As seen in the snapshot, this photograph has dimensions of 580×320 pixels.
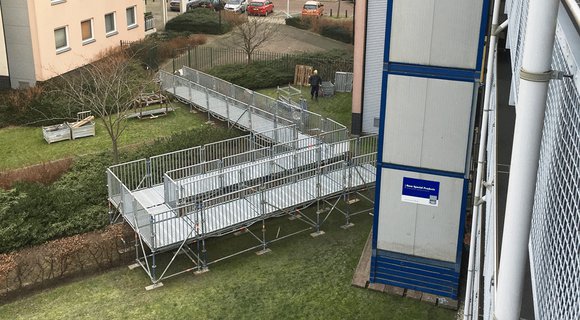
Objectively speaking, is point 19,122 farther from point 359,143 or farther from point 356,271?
point 356,271

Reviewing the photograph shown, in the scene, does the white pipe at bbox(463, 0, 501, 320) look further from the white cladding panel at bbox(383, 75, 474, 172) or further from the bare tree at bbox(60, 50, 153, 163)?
the bare tree at bbox(60, 50, 153, 163)

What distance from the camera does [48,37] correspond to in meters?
26.2

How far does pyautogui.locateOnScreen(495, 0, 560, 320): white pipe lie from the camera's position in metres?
3.40

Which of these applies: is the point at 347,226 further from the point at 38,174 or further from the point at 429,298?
the point at 38,174

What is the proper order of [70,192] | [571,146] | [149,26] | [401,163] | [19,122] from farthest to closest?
[149,26] → [19,122] → [70,192] → [401,163] → [571,146]

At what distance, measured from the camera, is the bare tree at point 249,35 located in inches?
1226

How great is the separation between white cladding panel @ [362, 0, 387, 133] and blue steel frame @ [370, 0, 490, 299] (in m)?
8.03

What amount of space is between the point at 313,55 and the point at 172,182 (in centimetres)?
1725

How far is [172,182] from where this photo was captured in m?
15.1

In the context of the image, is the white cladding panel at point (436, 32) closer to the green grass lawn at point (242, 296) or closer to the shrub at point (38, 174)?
the green grass lawn at point (242, 296)

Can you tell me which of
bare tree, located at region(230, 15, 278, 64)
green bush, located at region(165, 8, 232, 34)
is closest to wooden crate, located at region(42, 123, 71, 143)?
bare tree, located at region(230, 15, 278, 64)

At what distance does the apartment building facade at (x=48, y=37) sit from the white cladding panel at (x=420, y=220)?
17.6 metres

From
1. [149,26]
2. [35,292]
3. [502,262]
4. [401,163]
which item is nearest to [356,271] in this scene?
[401,163]

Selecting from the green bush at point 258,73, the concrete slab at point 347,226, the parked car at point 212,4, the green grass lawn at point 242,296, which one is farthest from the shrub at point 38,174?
the parked car at point 212,4
